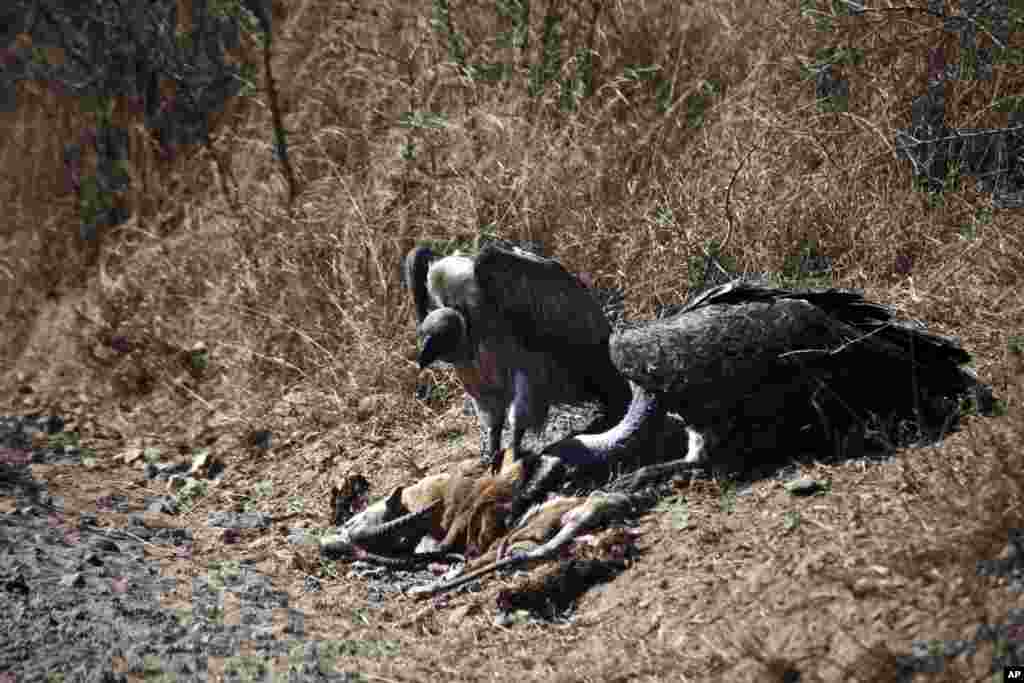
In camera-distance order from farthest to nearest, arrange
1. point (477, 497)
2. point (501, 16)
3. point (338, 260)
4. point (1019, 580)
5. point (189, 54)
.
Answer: point (189, 54) → point (501, 16) → point (338, 260) → point (477, 497) → point (1019, 580)

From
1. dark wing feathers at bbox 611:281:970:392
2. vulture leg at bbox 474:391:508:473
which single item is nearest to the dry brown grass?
dark wing feathers at bbox 611:281:970:392

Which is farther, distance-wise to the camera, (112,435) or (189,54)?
(189,54)

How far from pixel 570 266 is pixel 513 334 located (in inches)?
62.4

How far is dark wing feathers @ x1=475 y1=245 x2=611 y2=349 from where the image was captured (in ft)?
14.1

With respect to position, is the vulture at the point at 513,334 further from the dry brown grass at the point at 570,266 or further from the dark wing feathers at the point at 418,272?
the dry brown grass at the point at 570,266

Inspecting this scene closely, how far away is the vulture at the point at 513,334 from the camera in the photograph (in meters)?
4.34

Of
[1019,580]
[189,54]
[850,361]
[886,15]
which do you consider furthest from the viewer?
[189,54]

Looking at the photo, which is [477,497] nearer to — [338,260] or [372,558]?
[372,558]

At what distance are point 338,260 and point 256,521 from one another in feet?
6.21

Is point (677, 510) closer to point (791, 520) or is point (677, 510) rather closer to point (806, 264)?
Answer: point (791, 520)

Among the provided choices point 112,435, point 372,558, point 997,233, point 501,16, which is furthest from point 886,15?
point 112,435

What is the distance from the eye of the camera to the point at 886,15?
605 cm

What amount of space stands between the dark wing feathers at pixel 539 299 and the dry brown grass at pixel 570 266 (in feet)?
2.60

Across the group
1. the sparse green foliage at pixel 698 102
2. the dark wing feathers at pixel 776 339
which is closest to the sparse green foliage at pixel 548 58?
the sparse green foliage at pixel 698 102
